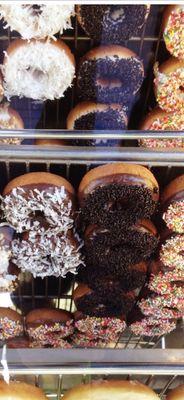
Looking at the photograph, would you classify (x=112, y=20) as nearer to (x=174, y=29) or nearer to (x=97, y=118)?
Result: (x=174, y=29)

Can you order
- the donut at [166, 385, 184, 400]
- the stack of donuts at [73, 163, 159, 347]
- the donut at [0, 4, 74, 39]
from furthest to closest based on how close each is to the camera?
the donut at [166, 385, 184, 400]
the stack of donuts at [73, 163, 159, 347]
the donut at [0, 4, 74, 39]

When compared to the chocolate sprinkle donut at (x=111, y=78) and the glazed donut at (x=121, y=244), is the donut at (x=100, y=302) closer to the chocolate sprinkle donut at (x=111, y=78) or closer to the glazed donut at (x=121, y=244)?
the glazed donut at (x=121, y=244)

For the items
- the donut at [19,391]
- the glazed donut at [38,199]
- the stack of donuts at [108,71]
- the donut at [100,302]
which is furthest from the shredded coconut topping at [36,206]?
the donut at [19,391]

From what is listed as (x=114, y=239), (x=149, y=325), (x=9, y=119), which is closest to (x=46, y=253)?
(x=114, y=239)

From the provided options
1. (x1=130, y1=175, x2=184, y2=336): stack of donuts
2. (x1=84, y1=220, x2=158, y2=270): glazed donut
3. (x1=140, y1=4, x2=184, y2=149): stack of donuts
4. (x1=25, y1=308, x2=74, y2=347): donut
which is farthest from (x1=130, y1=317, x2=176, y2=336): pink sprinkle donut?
(x1=140, y1=4, x2=184, y2=149): stack of donuts

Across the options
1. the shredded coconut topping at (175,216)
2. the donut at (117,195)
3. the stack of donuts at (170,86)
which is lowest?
the shredded coconut topping at (175,216)

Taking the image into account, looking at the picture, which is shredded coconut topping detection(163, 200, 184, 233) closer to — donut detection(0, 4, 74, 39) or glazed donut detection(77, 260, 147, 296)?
glazed donut detection(77, 260, 147, 296)
